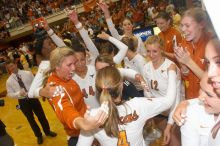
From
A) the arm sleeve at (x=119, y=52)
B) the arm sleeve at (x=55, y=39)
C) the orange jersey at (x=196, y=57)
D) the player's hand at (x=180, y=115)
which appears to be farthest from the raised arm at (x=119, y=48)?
the player's hand at (x=180, y=115)

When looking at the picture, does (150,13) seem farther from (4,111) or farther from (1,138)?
(1,138)

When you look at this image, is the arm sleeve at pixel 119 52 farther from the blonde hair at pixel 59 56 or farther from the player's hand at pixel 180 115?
the player's hand at pixel 180 115

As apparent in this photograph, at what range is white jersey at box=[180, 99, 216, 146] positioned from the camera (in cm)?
171

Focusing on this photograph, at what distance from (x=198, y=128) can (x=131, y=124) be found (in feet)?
1.77

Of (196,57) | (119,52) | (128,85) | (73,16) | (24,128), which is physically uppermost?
(73,16)

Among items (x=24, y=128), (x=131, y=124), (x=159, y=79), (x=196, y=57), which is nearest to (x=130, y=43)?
(x=159, y=79)

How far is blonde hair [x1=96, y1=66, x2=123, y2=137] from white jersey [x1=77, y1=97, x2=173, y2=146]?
0.25ft

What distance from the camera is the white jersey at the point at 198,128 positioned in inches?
67.3

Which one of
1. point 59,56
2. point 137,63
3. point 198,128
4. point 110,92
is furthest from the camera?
point 137,63

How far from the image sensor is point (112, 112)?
1966 mm

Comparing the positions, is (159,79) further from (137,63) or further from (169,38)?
(169,38)

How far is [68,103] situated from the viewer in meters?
2.34

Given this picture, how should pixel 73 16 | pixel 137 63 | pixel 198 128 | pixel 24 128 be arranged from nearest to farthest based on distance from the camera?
pixel 198 128 < pixel 137 63 < pixel 73 16 < pixel 24 128

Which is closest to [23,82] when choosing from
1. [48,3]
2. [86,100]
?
[86,100]
